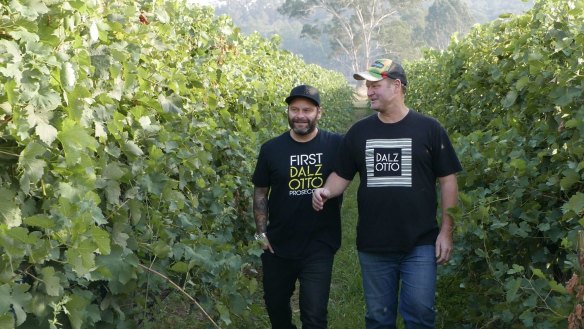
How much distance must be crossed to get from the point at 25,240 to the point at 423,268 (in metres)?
2.73

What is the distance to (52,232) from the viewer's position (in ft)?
8.80

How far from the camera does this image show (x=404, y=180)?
15.5 ft

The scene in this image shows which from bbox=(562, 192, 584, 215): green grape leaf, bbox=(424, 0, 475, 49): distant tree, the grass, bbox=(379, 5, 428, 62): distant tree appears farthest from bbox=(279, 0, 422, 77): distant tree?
bbox=(562, 192, 584, 215): green grape leaf

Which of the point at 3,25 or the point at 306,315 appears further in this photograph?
the point at 306,315

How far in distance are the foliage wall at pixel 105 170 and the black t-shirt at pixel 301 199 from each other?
304 mm

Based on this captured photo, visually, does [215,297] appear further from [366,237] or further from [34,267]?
[34,267]

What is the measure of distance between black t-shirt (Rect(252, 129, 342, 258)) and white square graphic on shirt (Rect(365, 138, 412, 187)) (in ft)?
1.45

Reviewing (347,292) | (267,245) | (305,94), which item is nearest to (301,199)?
(267,245)

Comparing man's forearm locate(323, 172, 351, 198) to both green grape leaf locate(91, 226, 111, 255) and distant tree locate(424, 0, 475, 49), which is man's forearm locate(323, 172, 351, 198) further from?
distant tree locate(424, 0, 475, 49)

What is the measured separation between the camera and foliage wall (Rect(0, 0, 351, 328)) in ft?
8.59

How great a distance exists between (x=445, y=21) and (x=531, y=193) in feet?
304

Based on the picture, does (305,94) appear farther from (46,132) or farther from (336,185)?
(46,132)

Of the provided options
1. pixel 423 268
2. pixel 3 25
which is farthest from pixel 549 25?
pixel 3 25

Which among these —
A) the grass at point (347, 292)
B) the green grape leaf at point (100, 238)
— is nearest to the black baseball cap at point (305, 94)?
the grass at point (347, 292)
